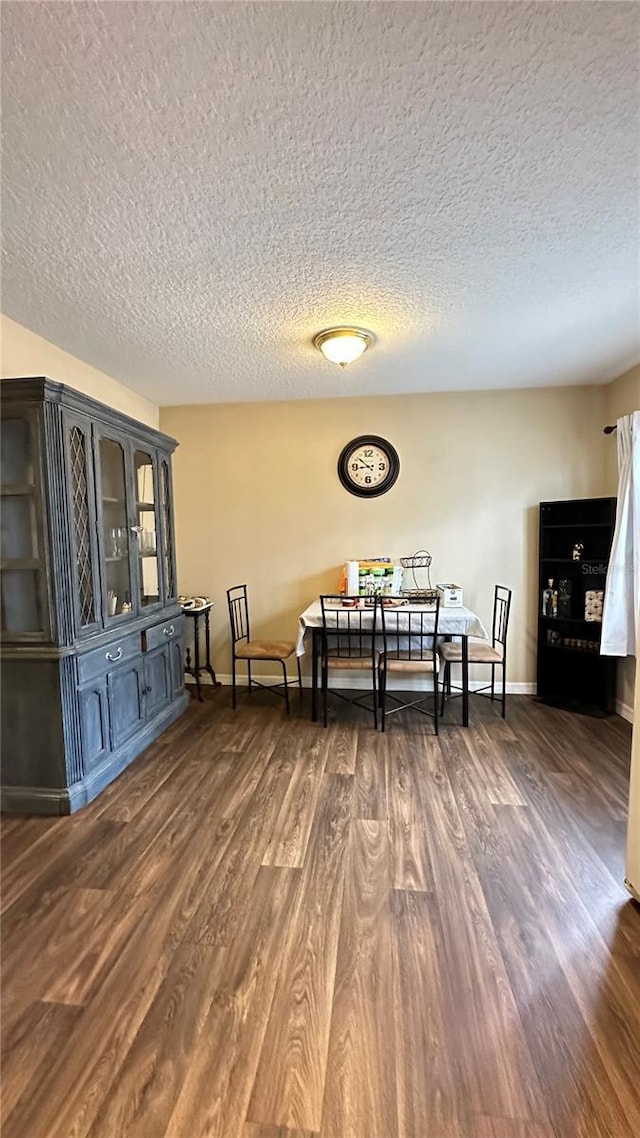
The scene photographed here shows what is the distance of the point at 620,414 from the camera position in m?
3.72

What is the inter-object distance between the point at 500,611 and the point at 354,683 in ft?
4.51

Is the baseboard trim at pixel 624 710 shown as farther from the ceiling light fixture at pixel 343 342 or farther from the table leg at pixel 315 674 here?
the ceiling light fixture at pixel 343 342

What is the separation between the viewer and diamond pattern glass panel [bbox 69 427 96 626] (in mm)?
2535

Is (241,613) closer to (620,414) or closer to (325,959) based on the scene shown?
(325,959)

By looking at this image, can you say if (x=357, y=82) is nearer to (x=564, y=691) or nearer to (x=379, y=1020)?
(x=379, y=1020)

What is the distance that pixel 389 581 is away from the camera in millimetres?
3930

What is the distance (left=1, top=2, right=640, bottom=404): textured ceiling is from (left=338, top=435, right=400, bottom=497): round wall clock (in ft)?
4.46

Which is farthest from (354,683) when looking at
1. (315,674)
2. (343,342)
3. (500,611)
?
(343,342)

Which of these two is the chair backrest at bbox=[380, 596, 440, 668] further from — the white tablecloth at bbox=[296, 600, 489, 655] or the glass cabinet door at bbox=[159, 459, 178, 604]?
the glass cabinet door at bbox=[159, 459, 178, 604]

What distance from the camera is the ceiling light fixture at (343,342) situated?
9.08 feet

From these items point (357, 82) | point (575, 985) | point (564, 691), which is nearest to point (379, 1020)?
point (575, 985)

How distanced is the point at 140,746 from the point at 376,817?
1.56 metres

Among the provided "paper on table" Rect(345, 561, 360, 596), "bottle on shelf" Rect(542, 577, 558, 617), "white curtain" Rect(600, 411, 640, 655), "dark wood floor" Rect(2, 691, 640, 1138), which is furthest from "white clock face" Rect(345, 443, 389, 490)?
"dark wood floor" Rect(2, 691, 640, 1138)

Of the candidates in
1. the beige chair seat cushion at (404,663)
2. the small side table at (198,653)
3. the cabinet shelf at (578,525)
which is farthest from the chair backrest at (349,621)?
the cabinet shelf at (578,525)
